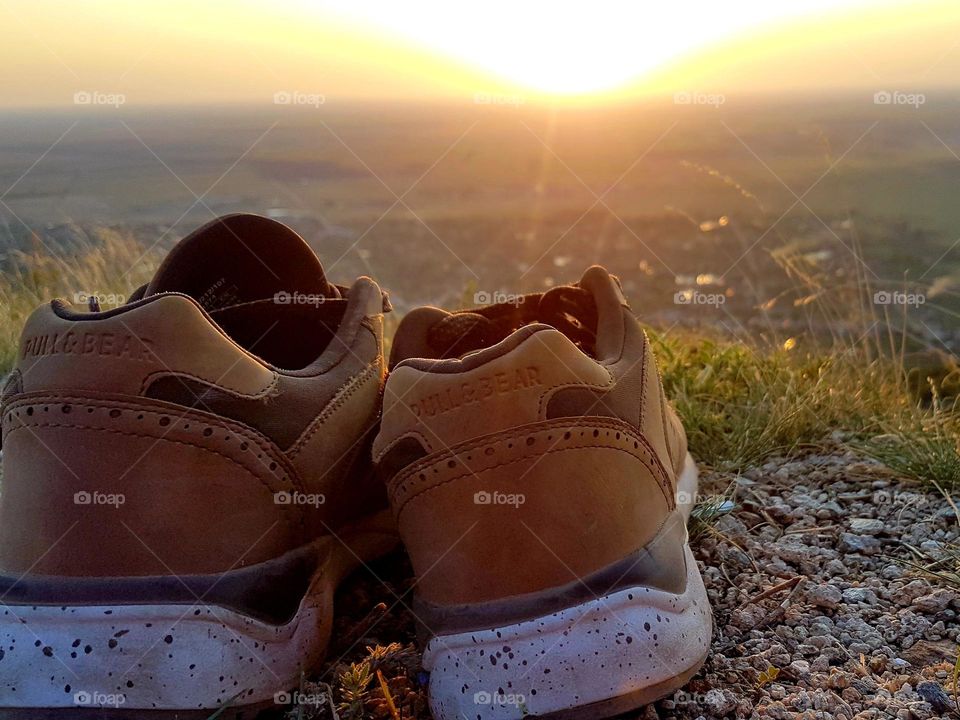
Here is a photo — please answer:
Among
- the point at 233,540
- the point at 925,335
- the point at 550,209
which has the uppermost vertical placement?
the point at 233,540

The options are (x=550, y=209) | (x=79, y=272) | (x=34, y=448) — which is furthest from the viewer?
(x=550, y=209)

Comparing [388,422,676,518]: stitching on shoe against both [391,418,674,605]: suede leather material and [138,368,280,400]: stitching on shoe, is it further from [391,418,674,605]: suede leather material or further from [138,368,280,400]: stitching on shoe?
[138,368,280,400]: stitching on shoe

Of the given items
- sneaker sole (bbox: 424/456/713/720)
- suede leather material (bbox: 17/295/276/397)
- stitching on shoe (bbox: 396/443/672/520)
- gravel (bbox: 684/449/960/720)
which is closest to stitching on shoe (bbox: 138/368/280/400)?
suede leather material (bbox: 17/295/276/397)

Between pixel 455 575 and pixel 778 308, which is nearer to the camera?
pixel 455 575

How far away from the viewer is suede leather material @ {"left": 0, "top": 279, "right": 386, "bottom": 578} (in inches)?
62.2

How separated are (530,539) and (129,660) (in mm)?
792

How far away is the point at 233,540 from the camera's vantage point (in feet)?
5.57

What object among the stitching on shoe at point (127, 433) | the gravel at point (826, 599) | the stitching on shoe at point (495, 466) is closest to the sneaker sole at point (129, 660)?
the stitching on shoe at point (127, 433)

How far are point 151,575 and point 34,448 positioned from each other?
34 cm

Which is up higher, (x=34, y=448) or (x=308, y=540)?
(x=34, y=448)

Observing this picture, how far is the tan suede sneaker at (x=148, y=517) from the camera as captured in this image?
1.56 m

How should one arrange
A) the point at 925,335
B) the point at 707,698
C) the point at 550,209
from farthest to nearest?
the point at 550,209
the point at 925,335
the point at 707,698

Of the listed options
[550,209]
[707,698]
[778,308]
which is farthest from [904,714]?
[550,209]

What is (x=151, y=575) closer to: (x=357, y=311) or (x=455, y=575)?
(x=455, y=575)
